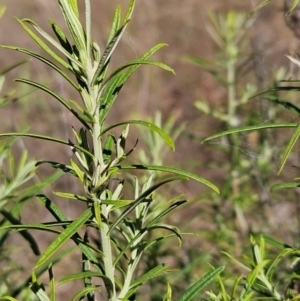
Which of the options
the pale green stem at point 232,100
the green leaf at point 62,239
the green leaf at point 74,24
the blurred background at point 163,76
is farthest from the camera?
the blurred background at point 163,76

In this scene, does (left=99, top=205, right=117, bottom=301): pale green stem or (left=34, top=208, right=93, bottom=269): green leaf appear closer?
(left=34, top=208, right=93, bottom=269): green leaf

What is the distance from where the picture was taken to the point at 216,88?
7.03 metres

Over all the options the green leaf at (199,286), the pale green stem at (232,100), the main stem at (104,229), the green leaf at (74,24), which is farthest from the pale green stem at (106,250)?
the pale green stem at (232,100)

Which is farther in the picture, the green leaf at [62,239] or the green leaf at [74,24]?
the green leaf at [74,24]

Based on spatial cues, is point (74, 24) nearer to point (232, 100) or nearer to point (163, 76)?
point (232, 100)

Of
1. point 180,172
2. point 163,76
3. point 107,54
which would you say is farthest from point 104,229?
point 163,76

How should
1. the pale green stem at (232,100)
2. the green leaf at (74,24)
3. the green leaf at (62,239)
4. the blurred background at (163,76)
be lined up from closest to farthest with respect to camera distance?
1. the green leaf at (62,239)
2. the green leaf at (74,24)
3. the pale green stem at (232,100)
4. the blurred background at (163,76)

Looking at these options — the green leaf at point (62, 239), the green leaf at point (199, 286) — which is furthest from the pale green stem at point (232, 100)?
the green leaf at point (62, 239)

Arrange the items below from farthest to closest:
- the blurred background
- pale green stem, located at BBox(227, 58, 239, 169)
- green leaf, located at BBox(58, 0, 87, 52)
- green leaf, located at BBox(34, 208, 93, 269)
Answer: the blurred background < pale green stem, located at BBox(227, 58, 239, 169) < green leaf, located at BBox(58, 0, 87, 52) < green leaf, located at BBox(34, 208, 93, 269)

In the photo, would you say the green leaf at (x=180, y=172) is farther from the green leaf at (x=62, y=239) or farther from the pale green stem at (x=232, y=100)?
the pale green stem at (x=232, y=100)

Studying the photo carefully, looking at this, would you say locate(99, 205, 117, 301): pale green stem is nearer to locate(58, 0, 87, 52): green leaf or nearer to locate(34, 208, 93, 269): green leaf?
locate(34, 208, 93, 269): green leaf

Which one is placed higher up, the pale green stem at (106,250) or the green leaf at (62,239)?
the green leaf at (62,239)

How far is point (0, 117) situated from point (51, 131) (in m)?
0.59

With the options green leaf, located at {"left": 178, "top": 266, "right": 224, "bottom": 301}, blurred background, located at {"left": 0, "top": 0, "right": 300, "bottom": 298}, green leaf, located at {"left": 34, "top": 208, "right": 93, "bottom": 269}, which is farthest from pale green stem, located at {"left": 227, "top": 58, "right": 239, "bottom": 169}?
blurred background, located at {"left": 0, "top": 0, "right": 300, "bottom": 298}
